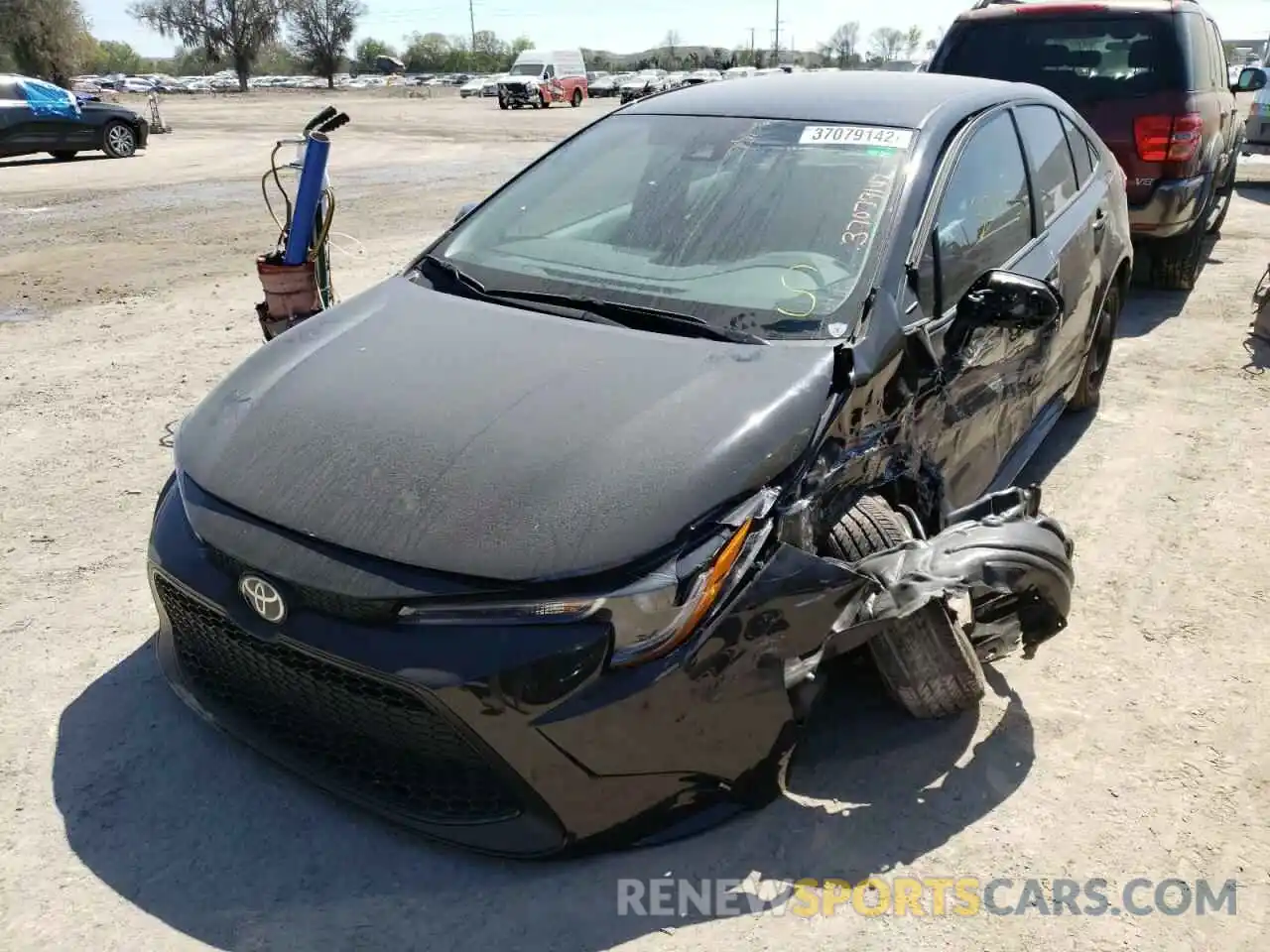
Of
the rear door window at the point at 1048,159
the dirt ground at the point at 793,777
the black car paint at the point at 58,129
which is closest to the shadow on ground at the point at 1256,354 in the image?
the dirt ground at the point at 793,777

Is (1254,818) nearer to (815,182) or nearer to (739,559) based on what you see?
(739,559)

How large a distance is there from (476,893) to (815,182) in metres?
2.26

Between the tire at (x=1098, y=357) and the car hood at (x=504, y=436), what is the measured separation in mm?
2845

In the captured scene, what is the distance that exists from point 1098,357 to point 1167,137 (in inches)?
95.9

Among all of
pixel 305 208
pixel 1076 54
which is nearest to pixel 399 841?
pixel 305 208

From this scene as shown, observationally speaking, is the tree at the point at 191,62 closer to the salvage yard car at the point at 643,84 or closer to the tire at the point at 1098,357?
the salvage yard car at the point at 643,84

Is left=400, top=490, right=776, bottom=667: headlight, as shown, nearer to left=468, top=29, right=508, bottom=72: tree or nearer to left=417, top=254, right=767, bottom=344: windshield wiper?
left=417, top=254, right=767, bottom=344: windshield wiper

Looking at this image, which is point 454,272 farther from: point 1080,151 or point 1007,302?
point 1080,151

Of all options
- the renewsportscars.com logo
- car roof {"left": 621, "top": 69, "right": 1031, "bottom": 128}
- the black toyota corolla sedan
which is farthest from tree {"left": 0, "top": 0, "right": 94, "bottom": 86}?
the renewsportscars.com logo

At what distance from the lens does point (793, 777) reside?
2.70 metres

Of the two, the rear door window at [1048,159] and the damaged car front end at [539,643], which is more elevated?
the rear door window at [1048,159]

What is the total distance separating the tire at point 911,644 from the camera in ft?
8.68

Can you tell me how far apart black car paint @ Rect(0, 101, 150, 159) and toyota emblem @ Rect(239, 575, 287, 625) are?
642 inches

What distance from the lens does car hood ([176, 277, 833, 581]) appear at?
2213 mm
